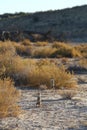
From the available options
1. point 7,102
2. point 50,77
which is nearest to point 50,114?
point 7,102

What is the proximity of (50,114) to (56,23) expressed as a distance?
215ft

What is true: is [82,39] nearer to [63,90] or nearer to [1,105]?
[63,90]

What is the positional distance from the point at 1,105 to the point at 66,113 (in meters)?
2.15

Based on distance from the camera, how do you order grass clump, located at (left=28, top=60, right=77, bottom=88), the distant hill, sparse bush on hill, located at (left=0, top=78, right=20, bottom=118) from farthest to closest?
the distant hill → grass clump, located at (left=28, top=60, right=77, bottom=88) → sparse bush on hill, located at (left=0, top=78, right=20, bottom=118)

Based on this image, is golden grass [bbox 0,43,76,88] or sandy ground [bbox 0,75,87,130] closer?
sandy ground [bbox 0,75,87,130]

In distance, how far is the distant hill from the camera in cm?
6957

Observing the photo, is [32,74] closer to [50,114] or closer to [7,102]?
[50,114]

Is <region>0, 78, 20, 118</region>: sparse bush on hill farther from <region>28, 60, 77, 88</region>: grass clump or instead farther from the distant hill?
the distant hill

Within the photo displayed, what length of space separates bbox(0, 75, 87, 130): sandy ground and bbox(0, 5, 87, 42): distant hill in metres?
47.6

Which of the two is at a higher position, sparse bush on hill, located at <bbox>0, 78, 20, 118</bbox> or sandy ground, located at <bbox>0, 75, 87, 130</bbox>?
sparse bush on hill, located at <bbox>0, 78, 20, 118</bbox>

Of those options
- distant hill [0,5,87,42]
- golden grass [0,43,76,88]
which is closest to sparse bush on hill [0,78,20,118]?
golden grass [0,43,76,88]

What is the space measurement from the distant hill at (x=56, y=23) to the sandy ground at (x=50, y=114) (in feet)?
156

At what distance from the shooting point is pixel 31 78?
21.4 metres

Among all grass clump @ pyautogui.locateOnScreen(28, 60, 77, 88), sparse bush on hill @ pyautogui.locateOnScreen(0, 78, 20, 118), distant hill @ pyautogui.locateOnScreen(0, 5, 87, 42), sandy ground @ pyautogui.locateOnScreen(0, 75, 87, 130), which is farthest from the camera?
distant hill @ pyautogui.locateOnScreen(0, 5, 87, 42)
